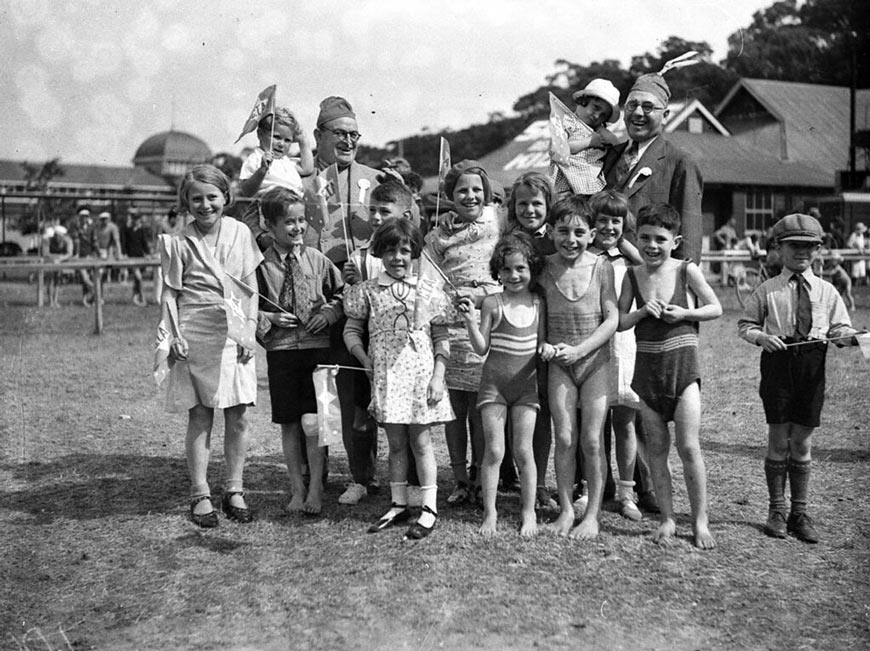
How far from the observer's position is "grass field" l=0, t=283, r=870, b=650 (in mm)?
3568

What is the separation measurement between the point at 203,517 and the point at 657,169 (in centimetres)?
303

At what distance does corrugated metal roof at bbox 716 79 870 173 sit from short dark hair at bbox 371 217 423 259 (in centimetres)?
3313

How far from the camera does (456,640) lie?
347 cm

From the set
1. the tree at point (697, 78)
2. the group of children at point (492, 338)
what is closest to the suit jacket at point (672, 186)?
the group of children at point (492, 338)

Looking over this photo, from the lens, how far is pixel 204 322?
5.07 meters

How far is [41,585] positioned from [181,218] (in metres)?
12.9

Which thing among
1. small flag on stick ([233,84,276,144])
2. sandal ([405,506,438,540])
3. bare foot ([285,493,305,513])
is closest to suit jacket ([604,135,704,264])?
sandal ([405,506,438,540])

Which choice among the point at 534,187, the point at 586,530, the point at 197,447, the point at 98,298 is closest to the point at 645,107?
the point at 534,187

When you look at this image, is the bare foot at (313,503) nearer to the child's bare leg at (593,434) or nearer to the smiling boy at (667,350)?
the child's bare leg at (593,434)

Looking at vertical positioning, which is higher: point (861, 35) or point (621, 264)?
point (861, 35)

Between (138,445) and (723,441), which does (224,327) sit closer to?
(138,445)

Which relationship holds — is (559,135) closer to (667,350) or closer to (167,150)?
(667,350)

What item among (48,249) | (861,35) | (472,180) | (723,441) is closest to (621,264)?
(472,180)

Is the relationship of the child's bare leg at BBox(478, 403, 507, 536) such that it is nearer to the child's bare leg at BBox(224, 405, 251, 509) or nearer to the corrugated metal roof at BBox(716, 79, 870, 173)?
the child's bare leg at BBox(224, 405, 251, 509)
